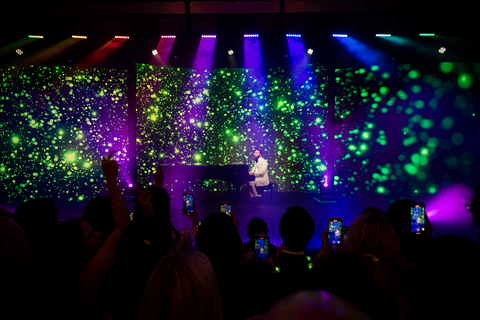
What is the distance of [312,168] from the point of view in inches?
315

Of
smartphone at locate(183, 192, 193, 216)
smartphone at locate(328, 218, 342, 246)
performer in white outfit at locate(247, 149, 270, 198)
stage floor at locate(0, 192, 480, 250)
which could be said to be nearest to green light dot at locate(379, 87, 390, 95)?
stage floor at locate(0, 192, 480, 250)

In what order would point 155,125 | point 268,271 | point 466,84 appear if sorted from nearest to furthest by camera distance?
point 268,271 → point 466,84 → point 155,125

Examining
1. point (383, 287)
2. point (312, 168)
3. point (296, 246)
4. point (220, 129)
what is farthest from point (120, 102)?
point (383, 287)

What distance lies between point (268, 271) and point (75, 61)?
685 cm

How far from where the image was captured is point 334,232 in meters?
2.08

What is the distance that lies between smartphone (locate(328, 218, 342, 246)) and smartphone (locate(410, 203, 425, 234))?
673 millimetres

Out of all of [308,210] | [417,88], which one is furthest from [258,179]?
[417,88]

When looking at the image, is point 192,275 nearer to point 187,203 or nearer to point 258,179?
point 187,203

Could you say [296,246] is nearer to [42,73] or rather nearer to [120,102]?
[120,102]

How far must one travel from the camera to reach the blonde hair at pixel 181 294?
671 millimetres

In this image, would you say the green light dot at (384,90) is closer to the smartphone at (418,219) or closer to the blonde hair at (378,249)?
the smartphone at (418,219)

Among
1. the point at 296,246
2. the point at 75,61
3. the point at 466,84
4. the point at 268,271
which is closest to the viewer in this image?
the point at 268,271

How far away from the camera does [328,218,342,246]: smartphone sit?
2.07 metres

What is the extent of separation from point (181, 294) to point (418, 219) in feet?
7.55
